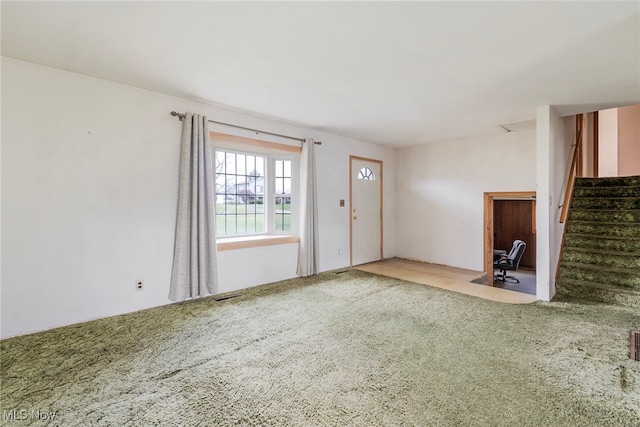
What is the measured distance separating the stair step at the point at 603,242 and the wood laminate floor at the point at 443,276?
1.29 meters

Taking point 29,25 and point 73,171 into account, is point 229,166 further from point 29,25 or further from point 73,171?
point 29,25

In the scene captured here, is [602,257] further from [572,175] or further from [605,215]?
[572,175]

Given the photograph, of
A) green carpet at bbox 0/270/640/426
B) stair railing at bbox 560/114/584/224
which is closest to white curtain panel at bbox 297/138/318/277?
green carpet at bbox 0/270/640/426

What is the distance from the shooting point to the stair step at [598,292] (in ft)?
11.6

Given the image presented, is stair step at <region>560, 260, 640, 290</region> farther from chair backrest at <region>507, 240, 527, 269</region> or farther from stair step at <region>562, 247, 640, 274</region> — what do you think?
chair backrest at <region>507, 240, 527, 269</region>

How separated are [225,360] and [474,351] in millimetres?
2024

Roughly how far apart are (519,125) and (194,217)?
4.91 meters

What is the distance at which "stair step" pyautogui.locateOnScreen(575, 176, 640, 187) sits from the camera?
15.8 feet

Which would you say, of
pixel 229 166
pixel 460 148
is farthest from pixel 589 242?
pixel 229 166

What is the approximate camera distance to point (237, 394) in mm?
1918

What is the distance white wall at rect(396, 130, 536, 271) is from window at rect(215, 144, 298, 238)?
270 cm

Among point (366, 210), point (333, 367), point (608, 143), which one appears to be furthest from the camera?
point (608, 143)

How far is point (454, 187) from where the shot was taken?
18.6 ft

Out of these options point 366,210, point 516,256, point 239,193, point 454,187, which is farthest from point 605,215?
point 239,193
